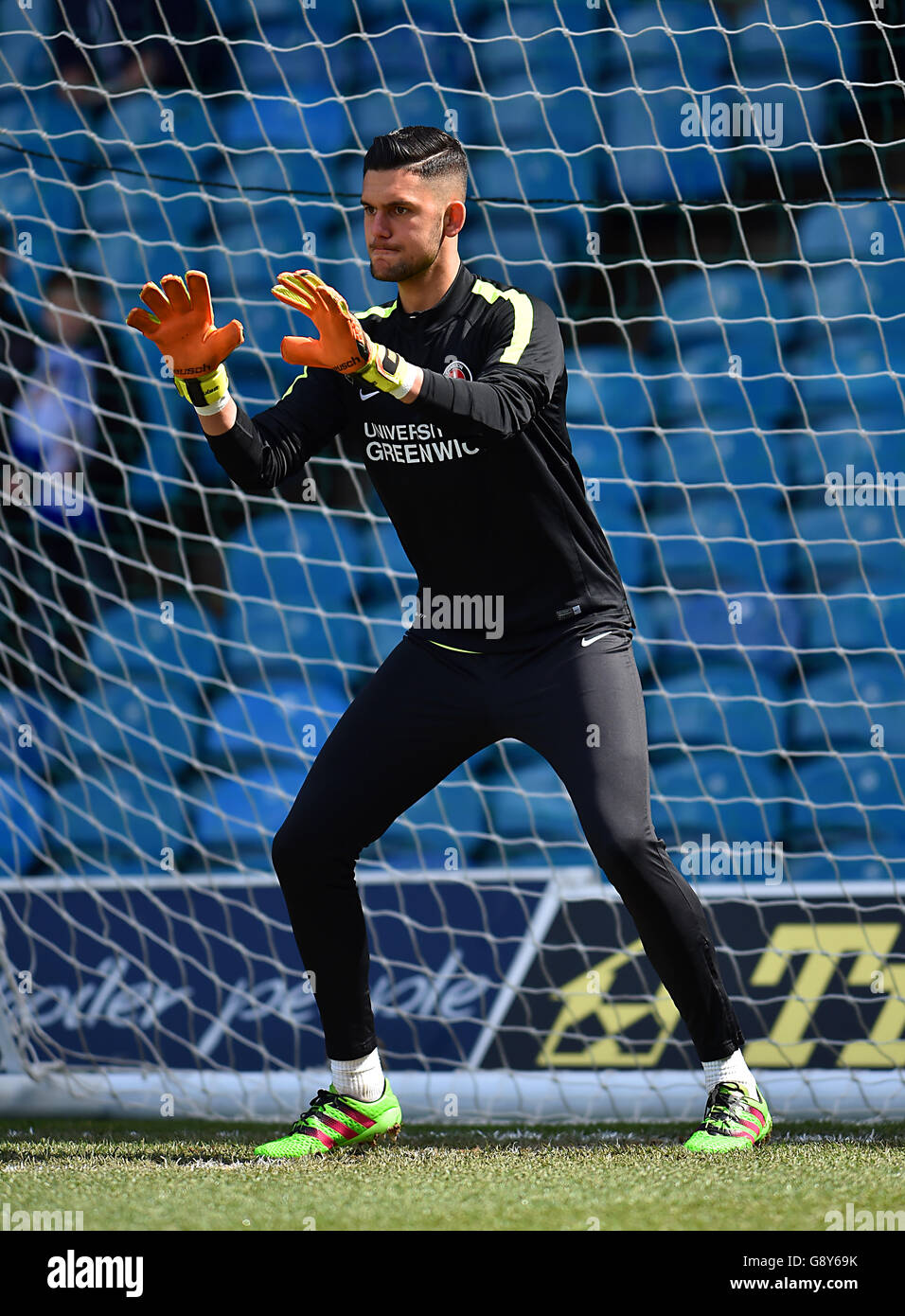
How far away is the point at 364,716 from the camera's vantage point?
2213mm

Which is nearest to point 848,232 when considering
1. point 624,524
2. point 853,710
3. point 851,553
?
point 851,553

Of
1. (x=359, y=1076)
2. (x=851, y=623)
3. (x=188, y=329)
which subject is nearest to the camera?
(x=188, y=329)

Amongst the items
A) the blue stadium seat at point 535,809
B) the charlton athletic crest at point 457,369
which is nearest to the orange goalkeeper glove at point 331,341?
the charlton athletic crest at point 457,369

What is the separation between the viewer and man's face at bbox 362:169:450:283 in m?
2.09

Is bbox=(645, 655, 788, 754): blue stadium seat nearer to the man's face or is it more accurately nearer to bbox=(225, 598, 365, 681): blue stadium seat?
bbox=(225, 598, 365, 681): blue stadium seat

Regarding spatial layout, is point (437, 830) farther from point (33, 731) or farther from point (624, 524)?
point (33, 731)

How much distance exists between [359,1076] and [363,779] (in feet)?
1.61

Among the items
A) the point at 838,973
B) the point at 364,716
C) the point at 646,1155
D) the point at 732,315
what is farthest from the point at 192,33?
the point at 646,1155

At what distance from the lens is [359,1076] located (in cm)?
229

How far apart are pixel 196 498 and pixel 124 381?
41cm

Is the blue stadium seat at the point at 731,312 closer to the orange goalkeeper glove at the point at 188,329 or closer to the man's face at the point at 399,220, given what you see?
the man's face at the point at 399,220

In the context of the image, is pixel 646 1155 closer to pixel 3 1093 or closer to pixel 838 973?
pixel 838 973

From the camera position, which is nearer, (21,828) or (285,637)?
(21,828)

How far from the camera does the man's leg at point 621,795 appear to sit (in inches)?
81.4
